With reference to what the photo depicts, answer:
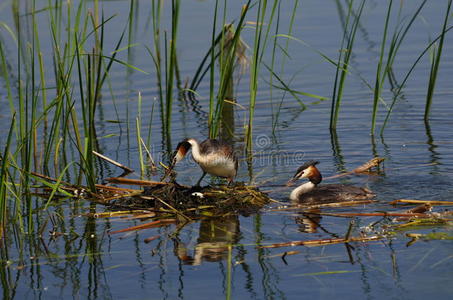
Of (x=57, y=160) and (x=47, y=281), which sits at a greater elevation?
(x=57, y=160)

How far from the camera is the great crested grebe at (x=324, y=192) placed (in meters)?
7.33

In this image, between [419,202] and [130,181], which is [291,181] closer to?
[419,202]

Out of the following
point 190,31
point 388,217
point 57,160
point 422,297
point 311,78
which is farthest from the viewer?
point 190,31

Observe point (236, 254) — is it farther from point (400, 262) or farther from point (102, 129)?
point (102, 129)

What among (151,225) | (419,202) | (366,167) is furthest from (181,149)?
(419,202)

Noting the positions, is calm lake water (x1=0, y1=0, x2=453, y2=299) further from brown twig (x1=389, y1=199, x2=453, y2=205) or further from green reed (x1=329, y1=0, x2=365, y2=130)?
green reed (x1=329, y1=0, x2=365, y2=130)

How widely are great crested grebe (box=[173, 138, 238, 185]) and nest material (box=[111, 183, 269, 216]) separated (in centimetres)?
22

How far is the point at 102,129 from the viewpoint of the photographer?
10320 millimetres

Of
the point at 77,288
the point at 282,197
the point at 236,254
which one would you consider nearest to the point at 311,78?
the point at 282,197

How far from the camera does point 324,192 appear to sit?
7418 mm

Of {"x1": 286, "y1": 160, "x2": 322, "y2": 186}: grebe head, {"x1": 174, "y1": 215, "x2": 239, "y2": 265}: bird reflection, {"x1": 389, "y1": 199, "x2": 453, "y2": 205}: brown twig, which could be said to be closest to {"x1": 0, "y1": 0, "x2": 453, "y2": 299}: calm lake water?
{"x1": 174, "y1": 215, "x2": 239, "y2": 265}: bird reflection

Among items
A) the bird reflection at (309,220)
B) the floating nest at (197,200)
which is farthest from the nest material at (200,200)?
the bird reflection at (309,220)

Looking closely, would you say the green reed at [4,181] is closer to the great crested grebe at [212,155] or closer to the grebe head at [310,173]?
the great crested grebe at [212,155]

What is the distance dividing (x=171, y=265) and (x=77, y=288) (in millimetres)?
700
